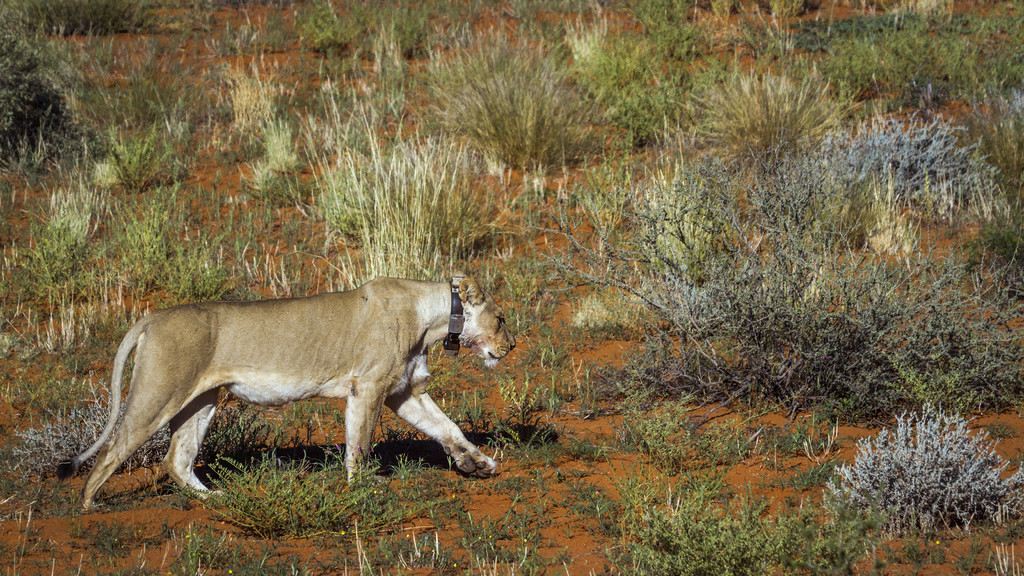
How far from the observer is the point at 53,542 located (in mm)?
5129

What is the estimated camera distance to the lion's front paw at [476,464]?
19.9 feet

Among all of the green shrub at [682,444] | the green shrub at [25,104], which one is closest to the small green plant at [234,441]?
the green shrub at [682,444]

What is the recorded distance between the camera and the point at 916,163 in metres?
11.8

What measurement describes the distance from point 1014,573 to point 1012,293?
5574mm

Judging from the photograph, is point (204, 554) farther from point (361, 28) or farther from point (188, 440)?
point (361, 28)

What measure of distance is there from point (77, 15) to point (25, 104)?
498 centimetres

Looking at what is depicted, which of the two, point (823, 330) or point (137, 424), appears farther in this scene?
point (823, 330)

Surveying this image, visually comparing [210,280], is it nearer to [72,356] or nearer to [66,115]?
[72,356]

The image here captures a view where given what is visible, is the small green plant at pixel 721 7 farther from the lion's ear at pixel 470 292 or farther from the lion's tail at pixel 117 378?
the lion's tail at pixel 117 378

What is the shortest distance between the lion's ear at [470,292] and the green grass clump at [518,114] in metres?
6.45

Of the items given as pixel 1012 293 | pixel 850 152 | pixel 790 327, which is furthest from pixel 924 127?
pixel 790 327

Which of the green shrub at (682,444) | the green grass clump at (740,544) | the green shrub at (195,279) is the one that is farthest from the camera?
the green shrub at (195,279)

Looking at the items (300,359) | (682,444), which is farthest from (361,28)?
(682,444)

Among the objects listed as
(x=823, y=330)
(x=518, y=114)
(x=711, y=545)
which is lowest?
(x=823, y=330)
